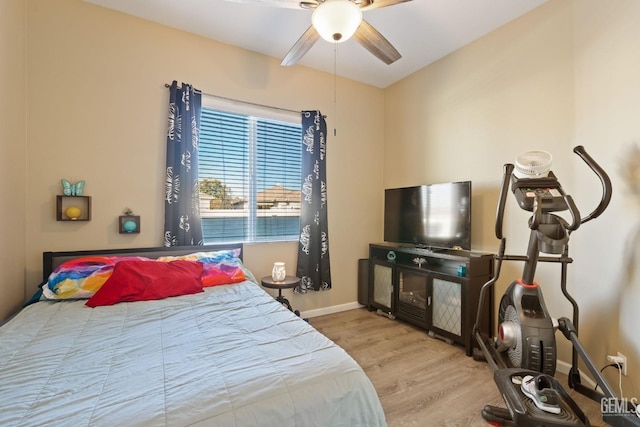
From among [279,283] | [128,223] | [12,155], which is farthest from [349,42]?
[12,155]

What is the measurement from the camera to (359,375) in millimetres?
1173

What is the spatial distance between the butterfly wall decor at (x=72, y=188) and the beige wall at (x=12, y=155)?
0.83ft

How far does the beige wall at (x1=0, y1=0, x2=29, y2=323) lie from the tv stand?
340 centimetres

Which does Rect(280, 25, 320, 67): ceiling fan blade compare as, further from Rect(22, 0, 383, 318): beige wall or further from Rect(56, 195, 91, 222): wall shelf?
Rect(56, 195, 91, 222): wall shelf

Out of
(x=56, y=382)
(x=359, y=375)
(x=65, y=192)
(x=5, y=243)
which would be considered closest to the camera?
(x=56, y=382)

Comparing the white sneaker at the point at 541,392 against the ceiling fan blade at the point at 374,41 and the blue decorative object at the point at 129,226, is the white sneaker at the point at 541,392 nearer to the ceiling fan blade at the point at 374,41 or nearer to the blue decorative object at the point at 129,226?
the ceiling fan blade at the point at 374,41

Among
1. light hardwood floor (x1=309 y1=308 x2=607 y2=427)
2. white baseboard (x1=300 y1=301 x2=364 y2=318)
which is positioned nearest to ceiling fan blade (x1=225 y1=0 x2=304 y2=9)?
light hardwood floor (x1=309 y1=308 x2=607 y2=427)

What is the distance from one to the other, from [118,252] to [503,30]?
4150mm

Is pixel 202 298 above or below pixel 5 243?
below

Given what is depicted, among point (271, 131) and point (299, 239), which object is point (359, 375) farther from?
point (271, 131)

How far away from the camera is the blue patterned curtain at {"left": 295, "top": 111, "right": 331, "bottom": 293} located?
3.42 m

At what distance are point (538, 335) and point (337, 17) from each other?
2317mm

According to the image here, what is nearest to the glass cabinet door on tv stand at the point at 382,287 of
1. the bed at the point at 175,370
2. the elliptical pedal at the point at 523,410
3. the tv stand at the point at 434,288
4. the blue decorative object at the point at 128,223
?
the tv stand at the point at 434,288

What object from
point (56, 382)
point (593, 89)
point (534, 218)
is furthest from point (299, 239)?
point (593, 89)
